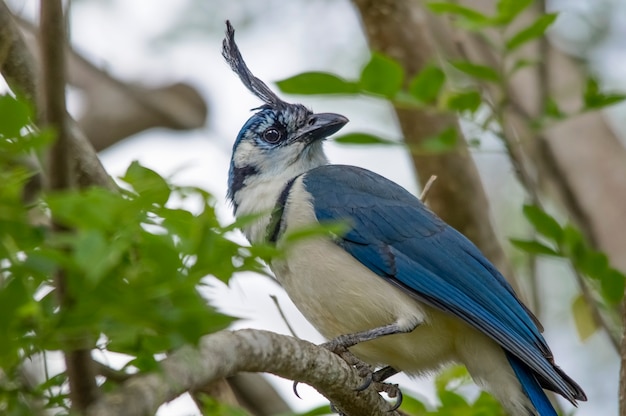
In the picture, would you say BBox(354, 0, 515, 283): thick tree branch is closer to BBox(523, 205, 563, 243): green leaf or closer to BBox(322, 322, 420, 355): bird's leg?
BBox(523, 205, 563, 243): green leaf

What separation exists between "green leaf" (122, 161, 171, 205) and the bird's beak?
218 centimetres

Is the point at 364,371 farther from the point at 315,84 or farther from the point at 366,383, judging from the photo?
the point at 315,84

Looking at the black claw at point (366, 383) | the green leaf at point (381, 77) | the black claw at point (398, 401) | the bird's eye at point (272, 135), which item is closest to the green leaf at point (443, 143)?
the green leaf at point (381, 77)

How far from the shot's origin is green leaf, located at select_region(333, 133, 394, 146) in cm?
517

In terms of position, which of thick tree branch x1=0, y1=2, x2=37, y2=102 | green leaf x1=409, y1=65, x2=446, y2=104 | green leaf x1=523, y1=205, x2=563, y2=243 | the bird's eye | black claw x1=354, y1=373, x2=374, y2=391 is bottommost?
black claw x1=354, y1=373, x2=374, y2=391

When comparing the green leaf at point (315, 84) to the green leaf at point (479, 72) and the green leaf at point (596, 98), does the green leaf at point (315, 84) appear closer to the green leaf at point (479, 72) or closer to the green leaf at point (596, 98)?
the green leaf at point (479, 72)

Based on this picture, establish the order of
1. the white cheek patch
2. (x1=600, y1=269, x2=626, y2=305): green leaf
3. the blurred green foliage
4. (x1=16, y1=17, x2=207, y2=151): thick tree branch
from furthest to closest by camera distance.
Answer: (x1=16, y1=17, x2=207, y2=151): thick tree branch
the white cheek patch
(x1=600, y1=269, x2=626, y2=305): green leaf
the blurred green foliage

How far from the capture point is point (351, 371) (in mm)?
3840

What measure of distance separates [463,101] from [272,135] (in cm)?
116

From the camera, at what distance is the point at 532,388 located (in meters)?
4.65

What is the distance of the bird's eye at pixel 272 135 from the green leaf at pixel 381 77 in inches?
36.2

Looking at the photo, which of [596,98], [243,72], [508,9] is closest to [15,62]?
[243,72]

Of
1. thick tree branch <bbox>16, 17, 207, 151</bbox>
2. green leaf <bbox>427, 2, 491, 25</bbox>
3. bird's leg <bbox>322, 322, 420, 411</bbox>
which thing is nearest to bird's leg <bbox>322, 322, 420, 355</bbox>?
bird's leg <bbox>322, 322, 420, 411</bbox>

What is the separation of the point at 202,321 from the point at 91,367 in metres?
0.28
